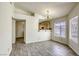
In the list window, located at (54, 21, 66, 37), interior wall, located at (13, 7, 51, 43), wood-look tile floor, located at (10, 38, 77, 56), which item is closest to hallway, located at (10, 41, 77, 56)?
wood-look tile floor, located at (10, 38, 77, 56)

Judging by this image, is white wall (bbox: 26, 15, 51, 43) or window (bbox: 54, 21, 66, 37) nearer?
white wall (bbox: 26, 15, 51, 43)

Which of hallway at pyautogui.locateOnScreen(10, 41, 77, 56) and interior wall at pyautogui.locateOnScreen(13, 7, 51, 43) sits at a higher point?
interior wall at pyautogui.locateOnScreen(13, 7, 51, 43)

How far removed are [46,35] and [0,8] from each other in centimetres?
687

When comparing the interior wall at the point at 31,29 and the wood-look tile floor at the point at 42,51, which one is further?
the interior wall at the point at 31,29

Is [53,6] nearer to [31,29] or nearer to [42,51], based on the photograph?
[42,51]

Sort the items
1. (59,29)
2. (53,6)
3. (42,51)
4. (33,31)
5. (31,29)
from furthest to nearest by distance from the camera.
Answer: (59,29) → (33,31) → (31,29) → (53,6) → (42,51)

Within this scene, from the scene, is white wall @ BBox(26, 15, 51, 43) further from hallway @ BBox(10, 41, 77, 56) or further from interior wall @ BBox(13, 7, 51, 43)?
hallway @ BBox(10, 41, 77, 56)

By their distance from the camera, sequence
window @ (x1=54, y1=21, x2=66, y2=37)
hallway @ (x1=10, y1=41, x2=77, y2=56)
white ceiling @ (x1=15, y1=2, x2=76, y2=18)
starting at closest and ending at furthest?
hallway @ (x1=10, y1=41, x2=77, y2=56) < white ceiling @ (x1=15, y1=2, x2=76, y2=18) < window @ (x1=54, y1=21, x2=66, y2=37)

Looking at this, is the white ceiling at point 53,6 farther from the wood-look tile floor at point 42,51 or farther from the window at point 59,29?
the wood-look tile floor at point 42,51

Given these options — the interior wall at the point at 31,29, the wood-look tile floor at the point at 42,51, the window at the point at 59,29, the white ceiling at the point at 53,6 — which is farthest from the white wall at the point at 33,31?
the wood-look tile floor at the point at 42,51

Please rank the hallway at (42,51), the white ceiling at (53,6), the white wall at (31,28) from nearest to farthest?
the hallway at (42,51)
the white ceiling at (53,6)
the white wall at (31,28)

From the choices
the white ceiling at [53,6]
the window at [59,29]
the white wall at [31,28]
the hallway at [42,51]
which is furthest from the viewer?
the window at [59,29]

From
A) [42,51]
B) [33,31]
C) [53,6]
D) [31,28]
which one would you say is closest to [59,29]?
[33,31]

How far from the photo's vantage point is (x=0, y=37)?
12.0 feet
